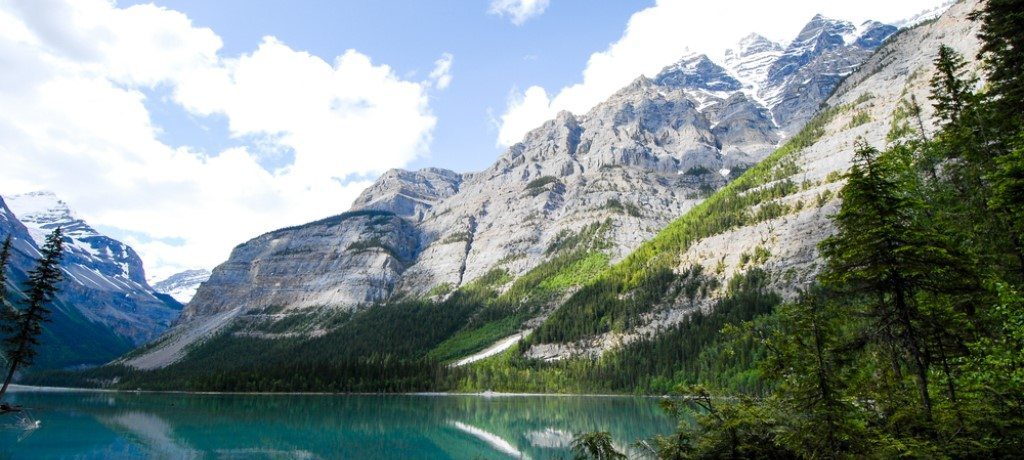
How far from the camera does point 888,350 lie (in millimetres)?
16953

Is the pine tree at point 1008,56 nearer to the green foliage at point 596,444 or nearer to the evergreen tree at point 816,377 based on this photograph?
the evergreen tree at point 816,377

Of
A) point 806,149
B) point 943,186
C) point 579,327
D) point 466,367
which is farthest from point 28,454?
point 806,149

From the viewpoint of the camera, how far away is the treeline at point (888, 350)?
1170 centimetres

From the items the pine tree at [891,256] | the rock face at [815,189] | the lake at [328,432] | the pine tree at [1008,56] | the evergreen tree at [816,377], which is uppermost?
the rock face at [815,189]

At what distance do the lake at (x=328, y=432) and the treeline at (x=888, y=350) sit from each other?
25.9 m

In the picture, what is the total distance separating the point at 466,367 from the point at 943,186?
145388mm

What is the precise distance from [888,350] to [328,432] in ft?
Answer: 202

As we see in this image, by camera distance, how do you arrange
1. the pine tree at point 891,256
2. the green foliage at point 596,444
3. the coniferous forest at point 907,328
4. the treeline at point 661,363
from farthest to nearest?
the treeline at point 661,363, the green foliage at point 596,444, the pine tree at point 891,256, the coniferous forest at point 907,328

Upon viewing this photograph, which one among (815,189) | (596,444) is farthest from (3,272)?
(815,189)

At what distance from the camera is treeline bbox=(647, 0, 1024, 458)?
1170 centimetres

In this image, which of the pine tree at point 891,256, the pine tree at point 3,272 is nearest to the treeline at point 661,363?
the pine tree at point 891,256

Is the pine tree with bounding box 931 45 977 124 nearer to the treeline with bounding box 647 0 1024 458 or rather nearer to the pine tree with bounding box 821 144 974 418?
the treeline with bounding box 647 0 1024 458

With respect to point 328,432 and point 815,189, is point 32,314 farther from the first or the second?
point 815,189

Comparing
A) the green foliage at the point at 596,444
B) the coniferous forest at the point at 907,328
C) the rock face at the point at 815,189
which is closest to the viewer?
the coniferous forest at the point at 907,328
